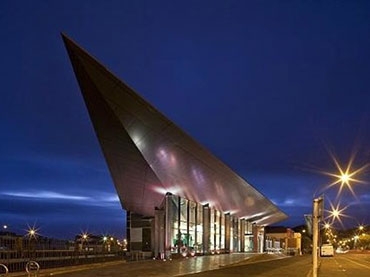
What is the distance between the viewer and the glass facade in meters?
49.1

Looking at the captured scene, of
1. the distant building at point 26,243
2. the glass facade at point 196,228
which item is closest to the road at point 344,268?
the glass facade at point 196,228

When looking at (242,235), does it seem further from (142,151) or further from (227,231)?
(142,151)

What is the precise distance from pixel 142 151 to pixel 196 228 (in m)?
21.8

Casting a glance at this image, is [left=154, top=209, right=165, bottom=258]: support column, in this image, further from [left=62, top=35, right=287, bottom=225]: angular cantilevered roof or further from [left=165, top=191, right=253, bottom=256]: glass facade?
[left=62, top=35, right=287, bottom=225]: angular cantilevered roof

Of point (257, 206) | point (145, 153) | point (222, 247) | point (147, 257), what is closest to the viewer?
point (145, 153)

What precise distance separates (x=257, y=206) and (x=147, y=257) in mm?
33289

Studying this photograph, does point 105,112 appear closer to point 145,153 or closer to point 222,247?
point 145,153

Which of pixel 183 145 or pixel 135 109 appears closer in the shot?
pixel 135 109

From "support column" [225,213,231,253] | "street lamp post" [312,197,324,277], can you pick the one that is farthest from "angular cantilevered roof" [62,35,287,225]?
"support column" [225,213,231,253]

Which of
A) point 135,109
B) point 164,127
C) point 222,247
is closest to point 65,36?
point 135,109

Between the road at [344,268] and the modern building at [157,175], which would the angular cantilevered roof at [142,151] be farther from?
the road at [344,268]

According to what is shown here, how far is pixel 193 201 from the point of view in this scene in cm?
5531

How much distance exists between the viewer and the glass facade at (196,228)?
49125mm

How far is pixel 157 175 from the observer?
136ft
